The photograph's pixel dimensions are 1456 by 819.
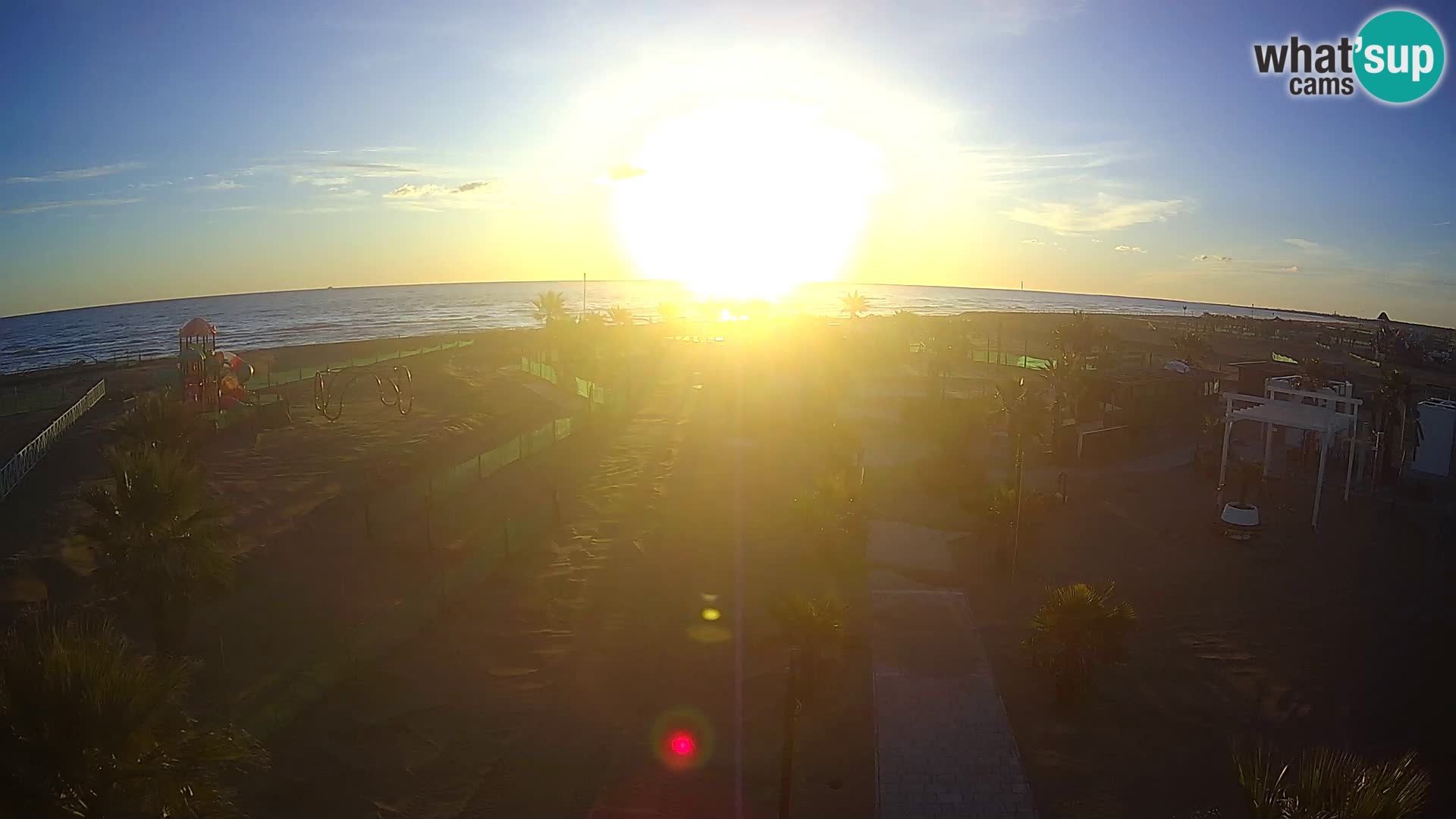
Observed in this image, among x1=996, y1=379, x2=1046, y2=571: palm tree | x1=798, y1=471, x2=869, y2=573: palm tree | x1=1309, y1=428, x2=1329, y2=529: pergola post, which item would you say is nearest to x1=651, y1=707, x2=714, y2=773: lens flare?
x1=798, y1=471, x2=869, y2=573: palm tree

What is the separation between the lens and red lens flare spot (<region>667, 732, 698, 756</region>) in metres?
11.2

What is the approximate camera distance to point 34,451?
21453 mm

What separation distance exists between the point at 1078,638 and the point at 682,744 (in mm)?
5865

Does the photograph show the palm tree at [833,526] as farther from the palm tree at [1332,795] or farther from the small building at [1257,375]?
the small building at [1257,375]

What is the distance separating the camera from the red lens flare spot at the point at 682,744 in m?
11.2

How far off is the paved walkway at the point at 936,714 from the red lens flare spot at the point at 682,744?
96.9 inches

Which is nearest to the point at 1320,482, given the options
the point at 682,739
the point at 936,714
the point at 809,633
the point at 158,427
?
the point at 936,714

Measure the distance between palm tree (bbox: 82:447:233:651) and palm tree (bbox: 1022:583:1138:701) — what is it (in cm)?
1165

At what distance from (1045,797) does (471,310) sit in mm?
155656

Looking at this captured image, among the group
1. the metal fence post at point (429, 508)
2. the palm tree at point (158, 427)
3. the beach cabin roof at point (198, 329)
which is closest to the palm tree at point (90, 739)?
the metal fence post at point (429, 508)

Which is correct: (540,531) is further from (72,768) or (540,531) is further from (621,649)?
(72,768)

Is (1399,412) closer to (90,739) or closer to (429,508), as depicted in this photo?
(429,508)

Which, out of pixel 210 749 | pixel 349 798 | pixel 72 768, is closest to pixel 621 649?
pixel 349 798

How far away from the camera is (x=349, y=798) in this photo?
1006 cm
